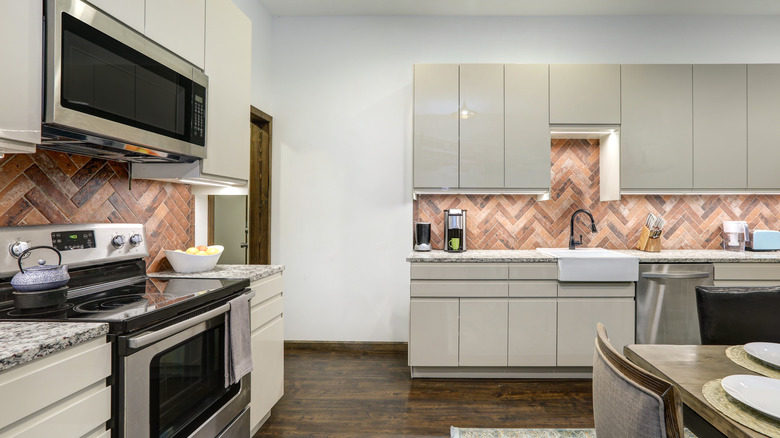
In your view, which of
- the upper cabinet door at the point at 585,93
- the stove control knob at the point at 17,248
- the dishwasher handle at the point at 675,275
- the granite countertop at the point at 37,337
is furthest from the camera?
the upper cabinet door at the point at 585,93

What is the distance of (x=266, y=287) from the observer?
2176mm

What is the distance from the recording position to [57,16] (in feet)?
3.94

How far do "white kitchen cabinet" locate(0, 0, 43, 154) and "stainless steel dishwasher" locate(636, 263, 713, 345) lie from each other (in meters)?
3.42

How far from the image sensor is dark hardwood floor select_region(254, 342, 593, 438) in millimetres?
2318

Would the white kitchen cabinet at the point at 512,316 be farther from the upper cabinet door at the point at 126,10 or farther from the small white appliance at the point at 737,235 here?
the upper cabinet door at the point at 126,10

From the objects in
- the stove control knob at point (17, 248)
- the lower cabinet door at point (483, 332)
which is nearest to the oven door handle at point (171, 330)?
the stove control knob at point (17, 248)

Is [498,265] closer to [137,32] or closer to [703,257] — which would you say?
[703,257]

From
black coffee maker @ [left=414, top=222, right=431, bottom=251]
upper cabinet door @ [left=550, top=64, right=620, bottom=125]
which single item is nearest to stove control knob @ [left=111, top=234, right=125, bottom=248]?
black coffee maker @ [left=414, top=222, right=431, bottom=251]

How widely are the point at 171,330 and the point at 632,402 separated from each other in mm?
1334

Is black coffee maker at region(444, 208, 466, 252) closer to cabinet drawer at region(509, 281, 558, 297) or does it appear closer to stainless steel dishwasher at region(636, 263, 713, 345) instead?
cabinet drawer at region(509, 281, 558, 297)

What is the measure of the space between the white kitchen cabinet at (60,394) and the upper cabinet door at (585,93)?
318 centimetres

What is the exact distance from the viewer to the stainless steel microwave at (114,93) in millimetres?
1215

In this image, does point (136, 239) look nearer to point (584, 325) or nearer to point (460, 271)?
point (460, 271)

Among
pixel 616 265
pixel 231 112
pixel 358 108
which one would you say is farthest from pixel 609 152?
pixel 231 112
